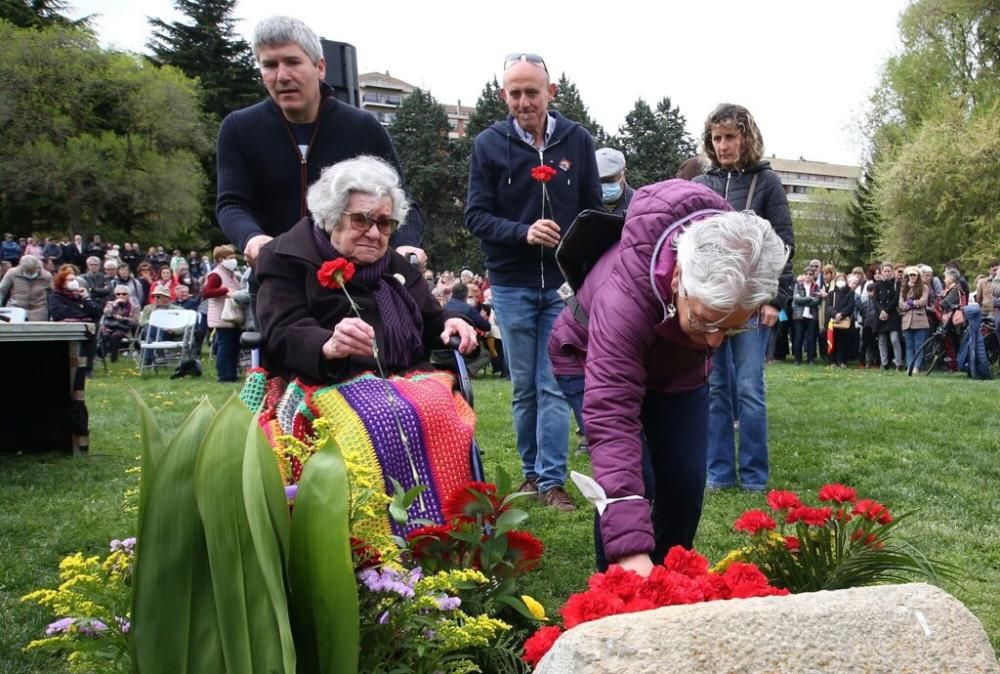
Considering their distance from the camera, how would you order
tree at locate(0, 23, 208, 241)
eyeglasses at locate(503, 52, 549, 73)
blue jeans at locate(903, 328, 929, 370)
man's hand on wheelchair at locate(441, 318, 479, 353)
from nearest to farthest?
man's hand on wheelchair at locate(441, 318, 479, 353), eyeglasses at locate(503, 52, 549, 73), blue jeans at locate(903, 328, 929, 370), tree at locate(0, 23, 208, 241)

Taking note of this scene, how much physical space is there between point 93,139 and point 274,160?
3715 centimetres

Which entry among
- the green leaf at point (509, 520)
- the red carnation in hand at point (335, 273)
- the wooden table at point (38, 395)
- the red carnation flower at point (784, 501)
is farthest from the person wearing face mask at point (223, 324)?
the red carnation flower at point (784, 501)

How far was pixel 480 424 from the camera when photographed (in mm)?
8109

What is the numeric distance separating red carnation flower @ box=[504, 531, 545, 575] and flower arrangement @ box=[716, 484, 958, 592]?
0.51 metres

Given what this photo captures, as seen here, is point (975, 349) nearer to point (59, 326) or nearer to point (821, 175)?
point (59, 326)

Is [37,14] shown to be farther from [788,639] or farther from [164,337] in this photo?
[788,639]

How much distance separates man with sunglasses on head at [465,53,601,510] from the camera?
4.66 meters

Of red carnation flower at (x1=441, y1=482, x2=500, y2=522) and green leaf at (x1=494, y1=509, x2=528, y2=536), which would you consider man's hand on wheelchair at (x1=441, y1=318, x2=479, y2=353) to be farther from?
green leaf at (x1=494, y1=509, x2=528, y2=536)

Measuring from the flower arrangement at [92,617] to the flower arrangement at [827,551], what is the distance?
1.48 metres

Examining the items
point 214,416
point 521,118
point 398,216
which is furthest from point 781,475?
point 214,416

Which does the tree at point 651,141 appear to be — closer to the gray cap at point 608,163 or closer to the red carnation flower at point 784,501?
the gray cap at point 608,163

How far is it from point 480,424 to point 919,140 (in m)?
27.6

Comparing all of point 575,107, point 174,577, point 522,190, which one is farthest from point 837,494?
point 575,107

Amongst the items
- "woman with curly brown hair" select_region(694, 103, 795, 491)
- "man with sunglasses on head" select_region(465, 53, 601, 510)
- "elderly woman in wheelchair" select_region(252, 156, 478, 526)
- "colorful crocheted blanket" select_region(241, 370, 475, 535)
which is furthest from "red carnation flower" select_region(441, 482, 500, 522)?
"woman with curly brown hair" select_region(694, 103, 795, 491)
